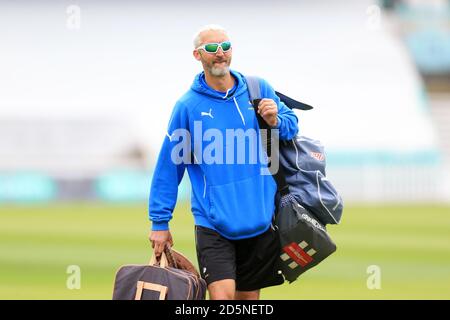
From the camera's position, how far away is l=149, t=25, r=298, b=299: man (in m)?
6.98

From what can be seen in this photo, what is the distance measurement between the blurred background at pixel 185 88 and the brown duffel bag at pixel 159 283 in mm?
19609

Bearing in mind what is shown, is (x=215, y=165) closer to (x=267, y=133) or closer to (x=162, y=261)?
(x=267, y=133)

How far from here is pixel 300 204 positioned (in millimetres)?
7258

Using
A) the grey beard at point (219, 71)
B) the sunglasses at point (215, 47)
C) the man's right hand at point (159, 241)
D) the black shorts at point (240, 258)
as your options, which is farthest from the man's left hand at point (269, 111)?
the man's right hand at point (159, 241)

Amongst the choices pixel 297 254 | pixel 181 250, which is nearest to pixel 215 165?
pixel 297 254

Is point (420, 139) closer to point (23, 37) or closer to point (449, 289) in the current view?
point (23, 37)

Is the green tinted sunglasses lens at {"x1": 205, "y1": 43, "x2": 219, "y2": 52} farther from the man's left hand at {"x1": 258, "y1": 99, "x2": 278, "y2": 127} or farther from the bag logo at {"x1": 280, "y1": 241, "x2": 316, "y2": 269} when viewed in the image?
the bag logo at {"x1": 280, "y1": 241, "x2": 316, "y2": 269}

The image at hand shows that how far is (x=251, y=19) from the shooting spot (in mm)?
40750

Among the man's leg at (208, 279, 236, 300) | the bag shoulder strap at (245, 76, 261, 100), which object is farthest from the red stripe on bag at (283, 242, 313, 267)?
the bag shoulder strap at (245, 76, 261, 100)

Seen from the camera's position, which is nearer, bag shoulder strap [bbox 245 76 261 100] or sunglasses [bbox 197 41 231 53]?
sunglasses [bbox 197 41 231 53]

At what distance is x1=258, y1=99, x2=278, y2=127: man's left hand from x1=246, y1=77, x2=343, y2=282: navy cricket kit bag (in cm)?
14

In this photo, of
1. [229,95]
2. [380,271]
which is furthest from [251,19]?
[229,95]
